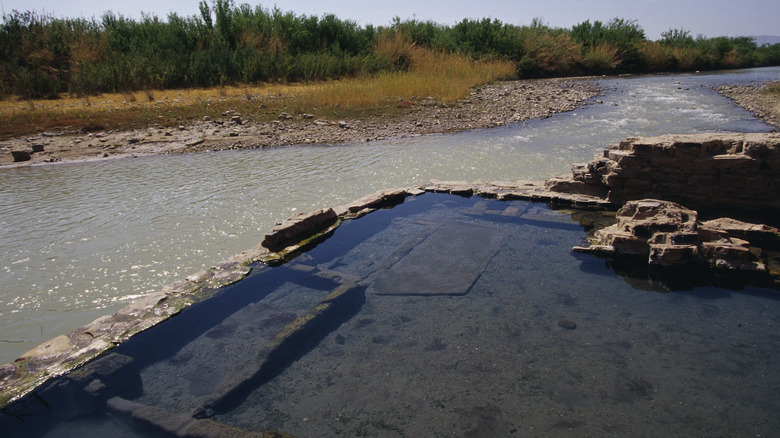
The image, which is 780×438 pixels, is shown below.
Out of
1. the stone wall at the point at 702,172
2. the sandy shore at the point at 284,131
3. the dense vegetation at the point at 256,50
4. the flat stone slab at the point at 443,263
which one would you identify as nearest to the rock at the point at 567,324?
the flat stone slab at the point at 443,263

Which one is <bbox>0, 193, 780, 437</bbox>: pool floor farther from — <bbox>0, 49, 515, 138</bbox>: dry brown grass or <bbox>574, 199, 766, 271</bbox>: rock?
<bbox>0, 49, 515, 138</bbox>: dry brown grass

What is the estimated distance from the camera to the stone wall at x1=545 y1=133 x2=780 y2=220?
5281 mm

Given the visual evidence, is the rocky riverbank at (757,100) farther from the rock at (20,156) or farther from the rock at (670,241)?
the rock at (20,156)

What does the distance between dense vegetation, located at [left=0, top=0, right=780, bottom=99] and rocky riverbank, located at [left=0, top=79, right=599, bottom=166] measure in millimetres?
5052

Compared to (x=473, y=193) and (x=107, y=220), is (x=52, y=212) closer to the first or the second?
(x=107, y=220)

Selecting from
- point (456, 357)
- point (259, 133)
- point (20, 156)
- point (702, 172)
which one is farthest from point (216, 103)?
point (456, 357)

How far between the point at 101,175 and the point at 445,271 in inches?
306

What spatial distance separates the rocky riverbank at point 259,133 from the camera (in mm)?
10969

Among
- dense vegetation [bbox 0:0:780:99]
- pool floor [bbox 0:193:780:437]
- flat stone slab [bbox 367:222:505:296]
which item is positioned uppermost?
dense vegetation [bbox 0:0:780:99]

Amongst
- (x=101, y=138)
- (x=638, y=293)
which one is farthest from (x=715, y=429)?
(x=101, y=138)

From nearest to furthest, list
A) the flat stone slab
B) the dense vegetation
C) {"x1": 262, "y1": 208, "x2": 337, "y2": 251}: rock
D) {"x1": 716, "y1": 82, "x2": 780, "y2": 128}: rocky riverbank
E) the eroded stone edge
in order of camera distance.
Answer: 1. the eroded stone edge
2. the flat stone slab
3. {"x1": 262, "y1": 208, "x2": 337, "y2": 251}: rock
4. {"x1": 716, "y1": 82, "x2": 780, "y2": 128}: rocky riverbank
5. the dense vegetation

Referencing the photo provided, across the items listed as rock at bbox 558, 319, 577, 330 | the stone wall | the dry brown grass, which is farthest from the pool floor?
the dry brown grass

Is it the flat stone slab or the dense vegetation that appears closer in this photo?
the flat stone slab

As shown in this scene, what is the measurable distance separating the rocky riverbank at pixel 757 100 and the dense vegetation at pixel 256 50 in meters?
11.1
